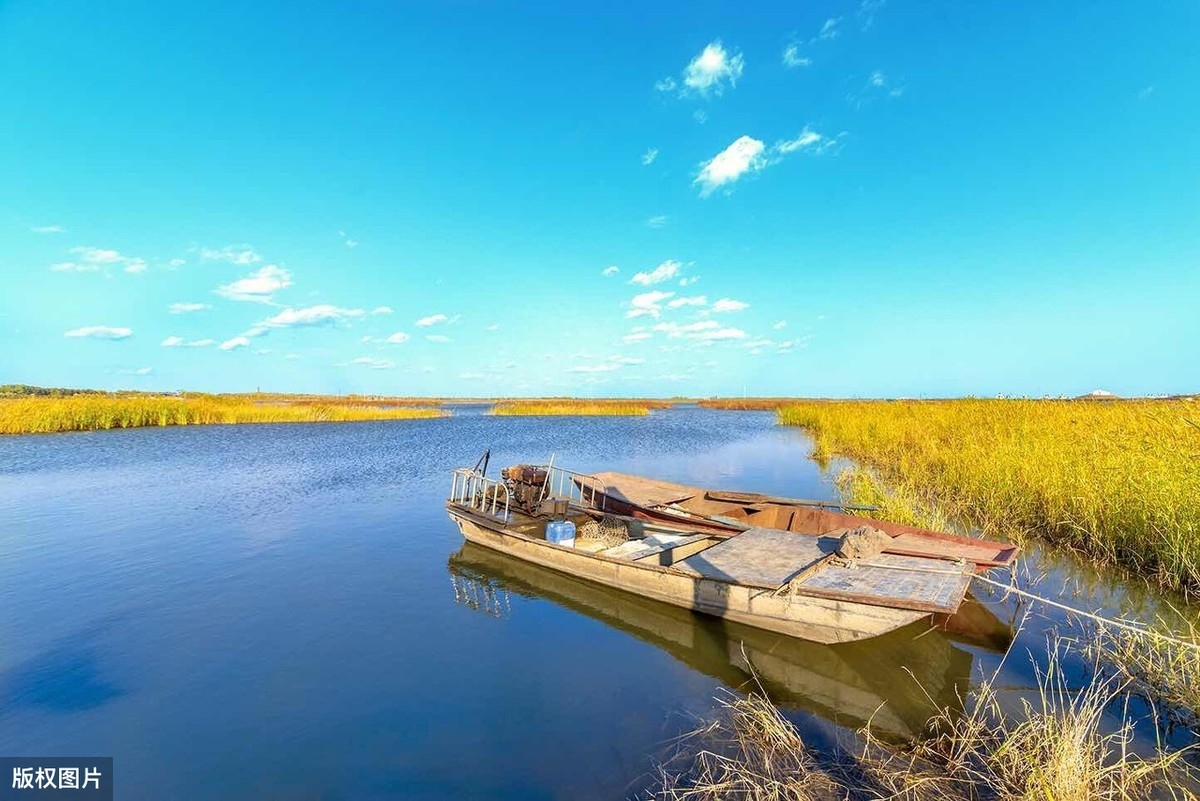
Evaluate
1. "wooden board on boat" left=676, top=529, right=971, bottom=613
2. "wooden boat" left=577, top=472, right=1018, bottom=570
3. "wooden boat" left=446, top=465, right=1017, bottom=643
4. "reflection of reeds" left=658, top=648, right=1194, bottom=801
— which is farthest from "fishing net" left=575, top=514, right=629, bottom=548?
"reflection of reeds" left=658, top=648, right=1194, bottom=801

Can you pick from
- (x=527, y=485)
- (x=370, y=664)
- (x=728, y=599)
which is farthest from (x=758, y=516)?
(x=370, y=664)

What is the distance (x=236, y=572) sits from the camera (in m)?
11.0

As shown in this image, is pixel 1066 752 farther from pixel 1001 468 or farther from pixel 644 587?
pixel 1001 468

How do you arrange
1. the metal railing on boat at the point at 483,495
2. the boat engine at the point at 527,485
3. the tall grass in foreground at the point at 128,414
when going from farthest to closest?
the tall grass in foreground at the point at 128,414, the boat engine at the point at 527,485, the metal railing on boat at the point at 483,495

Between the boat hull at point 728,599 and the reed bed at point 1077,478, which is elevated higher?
the reed bed at point 1077,478

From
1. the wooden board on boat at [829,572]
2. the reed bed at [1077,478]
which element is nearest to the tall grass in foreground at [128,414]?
the wooden board on boat at [829,572]

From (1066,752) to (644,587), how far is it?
591cm

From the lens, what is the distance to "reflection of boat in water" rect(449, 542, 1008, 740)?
6172 mm

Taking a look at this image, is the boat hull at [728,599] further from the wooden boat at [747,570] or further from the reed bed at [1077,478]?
the reed bed at [1077,478]

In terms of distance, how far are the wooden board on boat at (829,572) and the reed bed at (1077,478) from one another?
3.98 metres

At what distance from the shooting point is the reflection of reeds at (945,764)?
3.98 metres

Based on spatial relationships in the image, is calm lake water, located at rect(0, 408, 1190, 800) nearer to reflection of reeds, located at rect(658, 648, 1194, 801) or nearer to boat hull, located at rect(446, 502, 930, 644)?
boat hull, located at rect(446, 502, 930, 644)

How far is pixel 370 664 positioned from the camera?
7477 millimetres

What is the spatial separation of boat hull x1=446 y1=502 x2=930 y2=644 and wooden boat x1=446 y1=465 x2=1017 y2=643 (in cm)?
2
